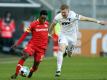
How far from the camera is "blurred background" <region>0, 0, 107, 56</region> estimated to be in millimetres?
35569

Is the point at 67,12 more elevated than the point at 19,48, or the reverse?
the point at 67,12

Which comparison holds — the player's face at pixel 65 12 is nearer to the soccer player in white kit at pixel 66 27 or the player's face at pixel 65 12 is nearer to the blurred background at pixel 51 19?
the soccer player in white kit at pixel 66 27

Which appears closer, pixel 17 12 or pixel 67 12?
pixel 67 12

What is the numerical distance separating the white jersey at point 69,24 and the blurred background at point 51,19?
15.5 meters

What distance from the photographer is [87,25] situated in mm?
36469

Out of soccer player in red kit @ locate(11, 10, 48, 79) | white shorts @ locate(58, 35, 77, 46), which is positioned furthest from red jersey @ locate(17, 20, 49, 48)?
white shorts @ locate(58, 35, 77, 46)

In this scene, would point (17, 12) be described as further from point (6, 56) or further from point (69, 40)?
point (69, 40)

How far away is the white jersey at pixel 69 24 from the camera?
19141 millimetres

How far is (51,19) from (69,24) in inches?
656

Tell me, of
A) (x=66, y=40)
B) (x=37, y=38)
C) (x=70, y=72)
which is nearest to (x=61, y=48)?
(x=66, y=40)

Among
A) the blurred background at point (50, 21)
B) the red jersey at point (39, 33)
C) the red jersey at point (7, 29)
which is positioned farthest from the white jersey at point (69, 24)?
the red jersey at point (7, 29)

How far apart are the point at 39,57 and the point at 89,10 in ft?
58.3

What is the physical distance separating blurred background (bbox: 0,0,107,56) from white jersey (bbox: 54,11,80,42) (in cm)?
1546

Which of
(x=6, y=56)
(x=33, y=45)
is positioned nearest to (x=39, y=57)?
(x=33, y=45)
